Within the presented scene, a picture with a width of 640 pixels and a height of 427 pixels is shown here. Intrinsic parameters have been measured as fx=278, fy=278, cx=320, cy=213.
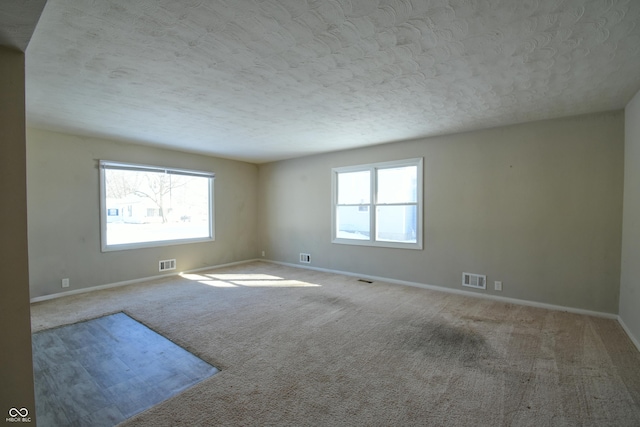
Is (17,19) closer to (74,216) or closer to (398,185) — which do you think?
(74,216)

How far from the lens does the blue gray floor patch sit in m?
1.87

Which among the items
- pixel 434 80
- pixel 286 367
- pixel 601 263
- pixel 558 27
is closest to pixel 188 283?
pixel 286 367

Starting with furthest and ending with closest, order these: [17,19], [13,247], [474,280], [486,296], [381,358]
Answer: [474,280], [486,296], [381,358], [13,247], [17,19]

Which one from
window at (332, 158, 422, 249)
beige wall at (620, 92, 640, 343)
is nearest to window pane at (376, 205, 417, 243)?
window at (332, 158, 422, 249)

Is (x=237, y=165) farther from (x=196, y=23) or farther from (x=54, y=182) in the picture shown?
(x=196, y=23)

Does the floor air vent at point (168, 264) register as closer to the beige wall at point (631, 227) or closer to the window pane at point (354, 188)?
the window pane at point (354, 188)

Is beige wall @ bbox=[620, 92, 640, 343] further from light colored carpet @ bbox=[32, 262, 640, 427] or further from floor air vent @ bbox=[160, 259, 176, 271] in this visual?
floor air vent @ bbox=[160, 259, 176, 271]

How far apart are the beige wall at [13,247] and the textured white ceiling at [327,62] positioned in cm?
53

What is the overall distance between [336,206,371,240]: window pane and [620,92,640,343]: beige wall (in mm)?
3310

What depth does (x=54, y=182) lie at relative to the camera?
4.14 meters

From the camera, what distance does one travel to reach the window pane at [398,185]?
189 inches

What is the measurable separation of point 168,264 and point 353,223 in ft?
12.2

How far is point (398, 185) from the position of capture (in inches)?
195

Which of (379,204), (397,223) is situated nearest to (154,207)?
(379,204)
